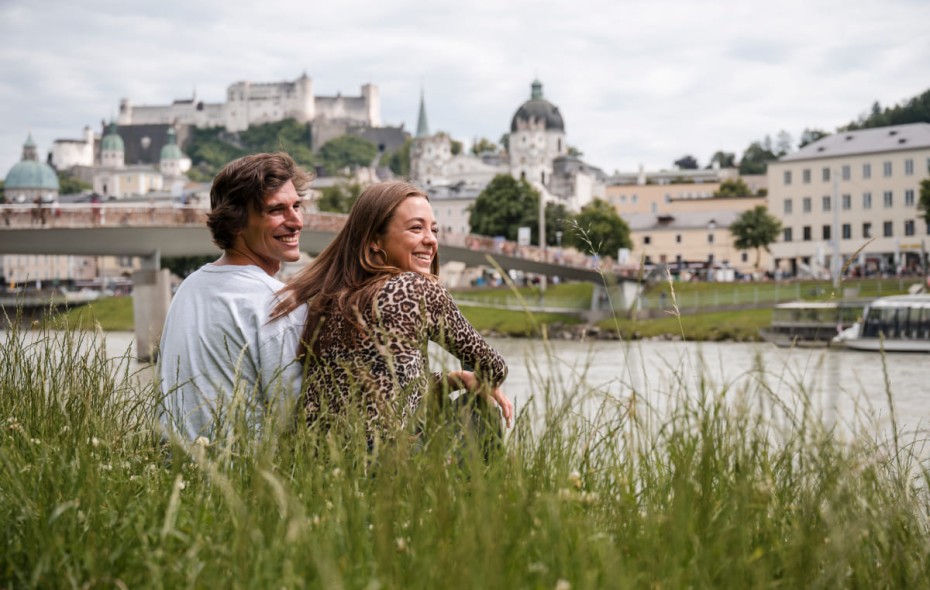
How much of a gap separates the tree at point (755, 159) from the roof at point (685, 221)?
43.3 metres

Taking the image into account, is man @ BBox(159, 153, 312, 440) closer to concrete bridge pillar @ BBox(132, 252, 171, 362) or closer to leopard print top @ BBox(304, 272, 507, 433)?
→ leopard print top @ BBox(304, 272, 507, 433)

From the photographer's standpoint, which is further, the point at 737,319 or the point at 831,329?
the point at 737,319

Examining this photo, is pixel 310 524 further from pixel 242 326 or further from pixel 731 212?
pixel 731 212

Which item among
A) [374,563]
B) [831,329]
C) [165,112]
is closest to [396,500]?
[374,563]

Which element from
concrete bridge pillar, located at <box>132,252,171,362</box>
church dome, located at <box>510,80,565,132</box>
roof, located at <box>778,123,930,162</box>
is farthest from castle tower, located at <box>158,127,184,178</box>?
concrete bridge pillar, located at <box>132,252,171,362</box>

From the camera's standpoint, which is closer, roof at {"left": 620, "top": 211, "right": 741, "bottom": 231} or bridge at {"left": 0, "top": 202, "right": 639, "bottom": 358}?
bridge at {"left": 0, "top": 202, "right": 639, "bottom": 358}

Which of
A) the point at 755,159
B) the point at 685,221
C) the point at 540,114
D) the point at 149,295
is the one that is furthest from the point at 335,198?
the point at 755,159

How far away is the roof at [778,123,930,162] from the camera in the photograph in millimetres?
62562

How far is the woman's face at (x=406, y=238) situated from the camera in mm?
3256

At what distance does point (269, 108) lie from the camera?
15238 centimetres

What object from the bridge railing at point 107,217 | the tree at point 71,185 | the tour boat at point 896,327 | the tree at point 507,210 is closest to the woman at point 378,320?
the bridge railing at point 107,217

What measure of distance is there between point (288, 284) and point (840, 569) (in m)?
1.78

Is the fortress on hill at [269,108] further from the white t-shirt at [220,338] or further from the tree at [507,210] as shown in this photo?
the white t-shirt at [220,338]

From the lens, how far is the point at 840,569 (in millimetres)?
1917
